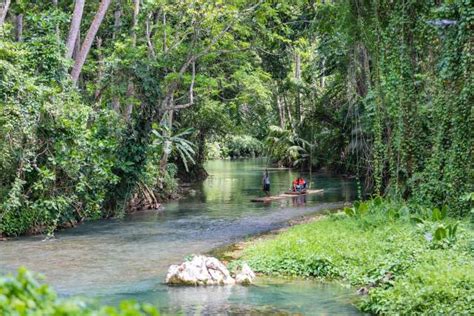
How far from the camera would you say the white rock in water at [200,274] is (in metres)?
11.3

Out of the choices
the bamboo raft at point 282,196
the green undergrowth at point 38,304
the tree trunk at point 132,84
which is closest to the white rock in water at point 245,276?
the green undergrowth at point 38,304

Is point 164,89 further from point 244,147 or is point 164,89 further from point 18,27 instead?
point 244,147

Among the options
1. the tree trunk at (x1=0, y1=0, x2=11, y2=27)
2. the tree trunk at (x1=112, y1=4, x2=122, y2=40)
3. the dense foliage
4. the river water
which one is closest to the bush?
the river water

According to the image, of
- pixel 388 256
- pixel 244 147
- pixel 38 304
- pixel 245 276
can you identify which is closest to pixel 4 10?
pixel 245 276

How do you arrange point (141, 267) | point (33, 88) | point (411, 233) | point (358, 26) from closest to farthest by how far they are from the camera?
point (411, 233)
point (141, 267)
point (33, 88)
point (358, 26)

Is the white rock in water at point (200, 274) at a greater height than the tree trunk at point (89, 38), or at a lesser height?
lesser

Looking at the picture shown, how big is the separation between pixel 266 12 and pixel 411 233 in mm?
11709

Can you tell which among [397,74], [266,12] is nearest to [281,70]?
[266,12]

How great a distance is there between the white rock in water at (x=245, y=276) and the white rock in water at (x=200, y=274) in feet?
0.45

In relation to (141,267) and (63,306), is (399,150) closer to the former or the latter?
(141,267)

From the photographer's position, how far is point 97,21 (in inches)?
767

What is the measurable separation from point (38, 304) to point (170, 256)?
38.4ft

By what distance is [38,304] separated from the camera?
126 inches

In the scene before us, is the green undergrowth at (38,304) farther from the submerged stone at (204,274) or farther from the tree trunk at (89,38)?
the tree trunk at (89,38)
